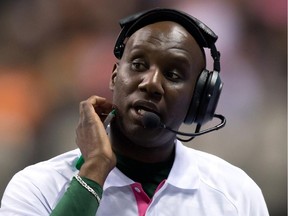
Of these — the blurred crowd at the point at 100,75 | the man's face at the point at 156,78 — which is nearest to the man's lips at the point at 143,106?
the man's face at the point at 156,78

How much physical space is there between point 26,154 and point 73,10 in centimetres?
69

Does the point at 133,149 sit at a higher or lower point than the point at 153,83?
lower

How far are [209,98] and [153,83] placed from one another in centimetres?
15

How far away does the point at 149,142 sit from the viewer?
1219 mm

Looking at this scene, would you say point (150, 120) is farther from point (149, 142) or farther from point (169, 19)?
point (169, 19)

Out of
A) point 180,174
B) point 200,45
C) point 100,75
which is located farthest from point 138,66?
point 100,75

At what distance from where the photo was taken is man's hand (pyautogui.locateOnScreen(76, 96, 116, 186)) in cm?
111

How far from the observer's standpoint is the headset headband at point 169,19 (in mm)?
1290

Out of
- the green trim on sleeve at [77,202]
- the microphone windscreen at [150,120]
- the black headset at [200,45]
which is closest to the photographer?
the green trim on sleeve at [77,202]

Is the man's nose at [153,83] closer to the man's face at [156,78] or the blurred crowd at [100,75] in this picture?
the man's face at [156,78]

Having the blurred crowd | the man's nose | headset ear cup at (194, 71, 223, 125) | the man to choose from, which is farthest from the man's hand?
the blurred crowd

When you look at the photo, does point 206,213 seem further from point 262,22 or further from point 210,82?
point 262,22

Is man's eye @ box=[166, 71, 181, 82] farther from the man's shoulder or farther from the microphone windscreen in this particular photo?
the man's shoulder

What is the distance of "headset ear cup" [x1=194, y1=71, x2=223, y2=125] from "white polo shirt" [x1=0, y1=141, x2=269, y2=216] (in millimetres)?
138
